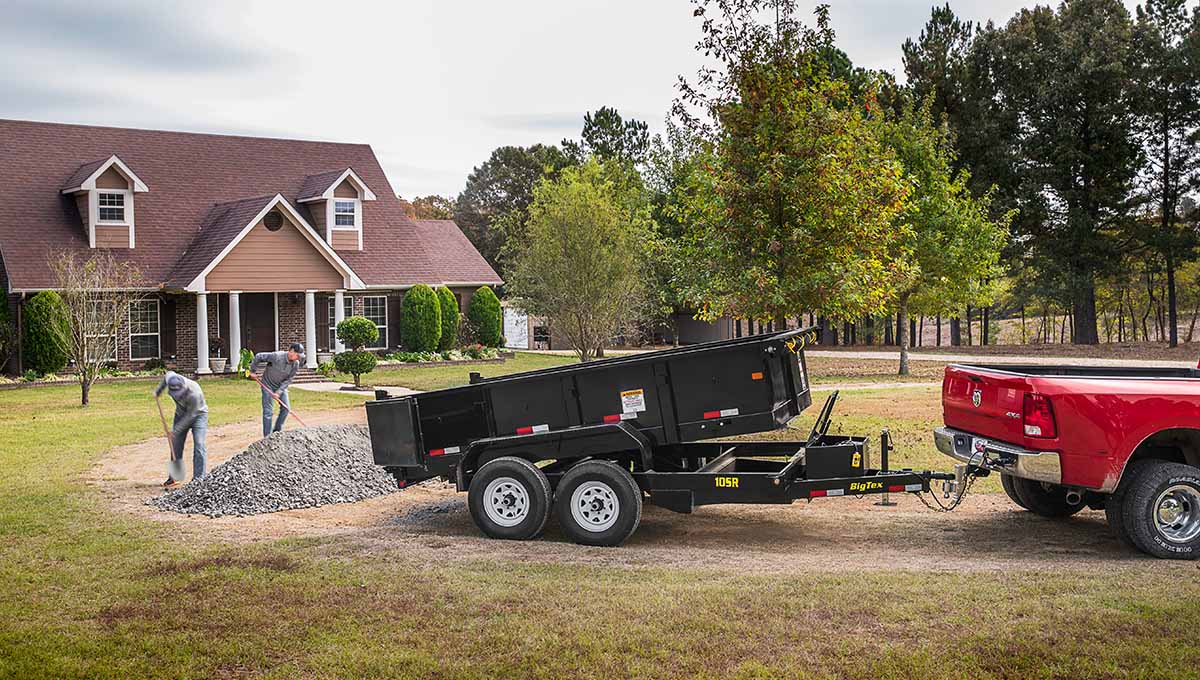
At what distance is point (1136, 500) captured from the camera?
8.84 m

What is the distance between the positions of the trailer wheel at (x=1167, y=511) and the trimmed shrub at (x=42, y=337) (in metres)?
27.6

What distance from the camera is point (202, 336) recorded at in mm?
31109

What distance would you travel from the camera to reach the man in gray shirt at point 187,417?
13.6m

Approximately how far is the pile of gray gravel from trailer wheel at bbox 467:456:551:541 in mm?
2190

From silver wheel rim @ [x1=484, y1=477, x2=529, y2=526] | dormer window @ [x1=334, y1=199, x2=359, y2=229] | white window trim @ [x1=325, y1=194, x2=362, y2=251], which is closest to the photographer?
silver wheel rim @ [x1=484, y1=477, x2=529, y2=526]

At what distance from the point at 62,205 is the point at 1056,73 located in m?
35.6

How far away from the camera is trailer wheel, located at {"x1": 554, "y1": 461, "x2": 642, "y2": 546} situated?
9680mm

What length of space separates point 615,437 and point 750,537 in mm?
1654

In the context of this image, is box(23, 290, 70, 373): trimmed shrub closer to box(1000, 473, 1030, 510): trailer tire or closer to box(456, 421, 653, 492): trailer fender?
box(456, 421, 653, 492): trailer fender

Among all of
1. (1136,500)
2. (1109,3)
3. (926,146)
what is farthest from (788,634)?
(1109,3)

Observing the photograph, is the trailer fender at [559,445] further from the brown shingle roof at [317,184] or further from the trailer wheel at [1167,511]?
the brown shingle roof at [317,184]

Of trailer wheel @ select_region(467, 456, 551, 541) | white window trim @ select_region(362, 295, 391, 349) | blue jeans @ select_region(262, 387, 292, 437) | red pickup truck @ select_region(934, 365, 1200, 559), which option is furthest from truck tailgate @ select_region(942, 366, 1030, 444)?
white window trim @ select_region(362, 295, 391, 349)

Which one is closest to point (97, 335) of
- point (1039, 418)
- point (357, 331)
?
point (357, 331)

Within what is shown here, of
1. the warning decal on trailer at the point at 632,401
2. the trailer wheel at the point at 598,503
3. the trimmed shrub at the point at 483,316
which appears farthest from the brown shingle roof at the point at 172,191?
the warning decal on trailer at the point at 632,401
